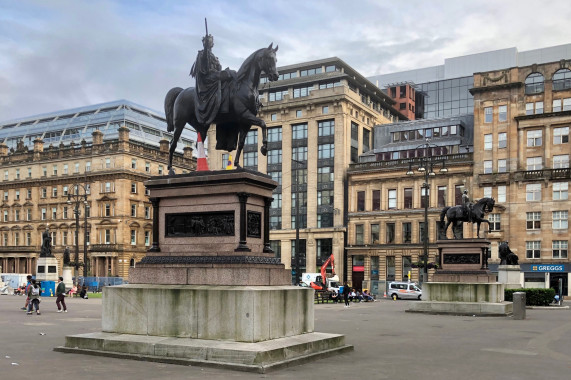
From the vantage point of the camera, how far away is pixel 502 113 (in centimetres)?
7569

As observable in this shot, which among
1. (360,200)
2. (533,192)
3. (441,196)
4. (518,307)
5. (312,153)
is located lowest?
(518,307)

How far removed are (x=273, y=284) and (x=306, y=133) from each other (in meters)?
76.2

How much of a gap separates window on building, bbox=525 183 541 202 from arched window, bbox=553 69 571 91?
36.3 feet

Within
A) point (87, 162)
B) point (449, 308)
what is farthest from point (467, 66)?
point (449, 308)

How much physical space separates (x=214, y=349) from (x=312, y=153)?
76.6 meters

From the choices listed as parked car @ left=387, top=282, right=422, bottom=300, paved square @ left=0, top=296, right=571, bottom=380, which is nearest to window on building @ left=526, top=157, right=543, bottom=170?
parked car @ left=387, top=282, right=422, bottom=300

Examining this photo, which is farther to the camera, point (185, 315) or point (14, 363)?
point (185, 315)

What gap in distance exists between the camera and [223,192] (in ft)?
47.4

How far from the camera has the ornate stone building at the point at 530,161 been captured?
71.3 metres

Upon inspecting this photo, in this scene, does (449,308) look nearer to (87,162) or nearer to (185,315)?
(185,315)

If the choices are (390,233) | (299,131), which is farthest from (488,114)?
(299,131)

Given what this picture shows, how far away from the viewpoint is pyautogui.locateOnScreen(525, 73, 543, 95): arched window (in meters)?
74.0

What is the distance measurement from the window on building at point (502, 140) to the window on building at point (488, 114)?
2208 millimetres

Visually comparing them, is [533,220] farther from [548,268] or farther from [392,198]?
[392,198]
